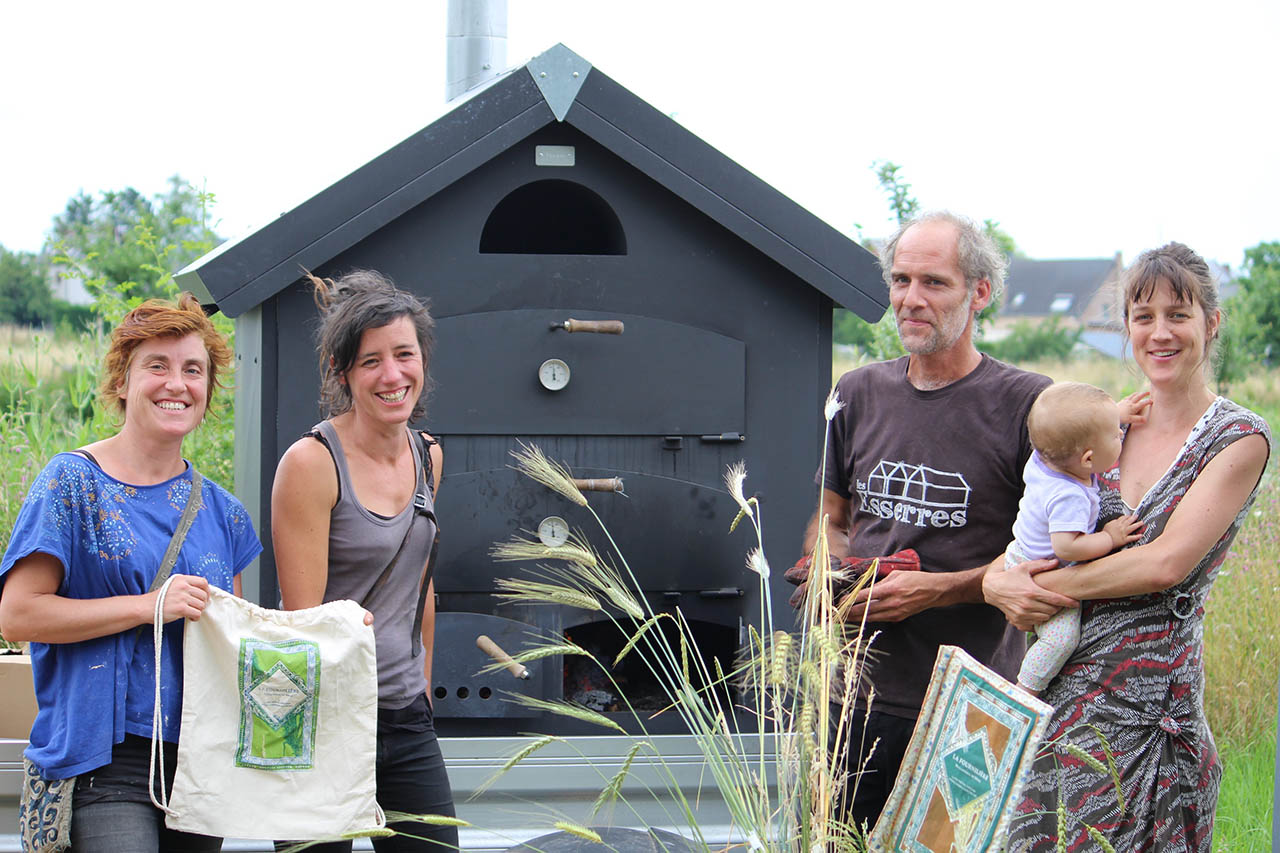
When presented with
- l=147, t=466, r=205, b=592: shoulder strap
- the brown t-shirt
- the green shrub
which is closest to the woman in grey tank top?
l=147, t=466, r=205, b=592: shoulder strap

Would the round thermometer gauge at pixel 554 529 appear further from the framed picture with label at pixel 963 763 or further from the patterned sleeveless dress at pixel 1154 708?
the framed picture with label at pixel 963 763

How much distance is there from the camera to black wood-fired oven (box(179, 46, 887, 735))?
3.92 metres

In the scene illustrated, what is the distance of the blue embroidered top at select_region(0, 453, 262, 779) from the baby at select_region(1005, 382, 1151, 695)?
1.78 metres

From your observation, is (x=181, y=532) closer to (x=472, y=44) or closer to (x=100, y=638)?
(x=100, y=638)

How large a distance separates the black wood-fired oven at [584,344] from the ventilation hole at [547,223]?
80 centimetres

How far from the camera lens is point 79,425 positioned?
6996 millimetres

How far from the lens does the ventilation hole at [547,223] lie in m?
5.01

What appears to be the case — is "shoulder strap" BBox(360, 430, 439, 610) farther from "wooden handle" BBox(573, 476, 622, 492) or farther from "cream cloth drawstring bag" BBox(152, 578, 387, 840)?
"wooden handle" BBox(573, 476, 622, 492)

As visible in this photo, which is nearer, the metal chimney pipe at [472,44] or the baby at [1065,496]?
the baby at [1065,496]

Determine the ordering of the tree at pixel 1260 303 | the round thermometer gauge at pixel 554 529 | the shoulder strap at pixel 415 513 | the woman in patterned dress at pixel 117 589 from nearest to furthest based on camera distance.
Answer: the woman in patterned dress at pixel 117 589
the shoulder strap at pixel 415 513
the round thermometer gauge at pixel 554 529
the tree at pixel 1260 303

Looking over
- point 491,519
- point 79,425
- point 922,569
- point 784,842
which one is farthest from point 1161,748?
point 79,425

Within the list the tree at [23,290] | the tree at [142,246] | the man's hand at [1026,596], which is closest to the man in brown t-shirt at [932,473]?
the man's hand at [1026,596]

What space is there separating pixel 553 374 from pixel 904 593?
163 centimetres

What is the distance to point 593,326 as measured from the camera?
400cm
